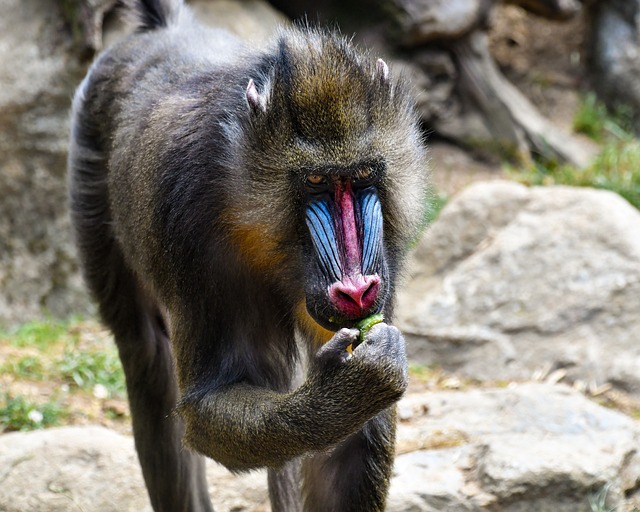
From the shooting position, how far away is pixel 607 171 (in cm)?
855

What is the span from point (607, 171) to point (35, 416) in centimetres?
528

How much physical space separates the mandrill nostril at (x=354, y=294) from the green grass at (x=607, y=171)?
18.5ft

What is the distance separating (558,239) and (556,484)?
2.69m

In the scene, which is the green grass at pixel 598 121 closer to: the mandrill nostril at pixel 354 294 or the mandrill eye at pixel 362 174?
the mandrill eye at pixel 362 174

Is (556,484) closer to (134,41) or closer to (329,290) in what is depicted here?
(329,290)

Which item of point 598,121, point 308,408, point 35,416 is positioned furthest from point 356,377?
point 598,121

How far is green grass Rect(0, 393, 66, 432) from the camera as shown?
5.40m

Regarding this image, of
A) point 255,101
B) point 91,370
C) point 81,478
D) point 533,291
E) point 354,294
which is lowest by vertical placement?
point 91,370

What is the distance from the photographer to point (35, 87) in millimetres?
7887

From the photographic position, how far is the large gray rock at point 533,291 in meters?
6.30

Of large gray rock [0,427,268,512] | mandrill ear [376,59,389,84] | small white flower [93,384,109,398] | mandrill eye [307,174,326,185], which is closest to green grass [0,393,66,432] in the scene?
small white flower [93,384,109,398]

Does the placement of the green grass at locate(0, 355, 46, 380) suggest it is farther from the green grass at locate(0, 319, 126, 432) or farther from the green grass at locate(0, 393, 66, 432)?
the green grass at locate(0, 393, 66, 432)

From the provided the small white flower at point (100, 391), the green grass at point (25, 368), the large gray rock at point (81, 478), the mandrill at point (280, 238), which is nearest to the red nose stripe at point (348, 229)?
the mandrill at point (280, 238)

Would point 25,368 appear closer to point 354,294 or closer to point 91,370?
point 91,370
